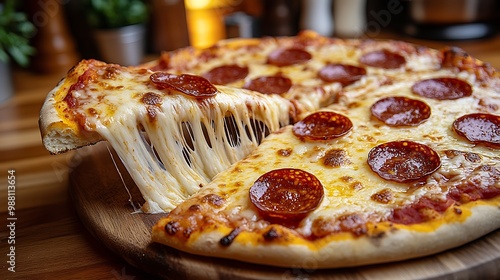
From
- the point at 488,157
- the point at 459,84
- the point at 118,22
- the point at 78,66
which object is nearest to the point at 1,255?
the point at 78,66

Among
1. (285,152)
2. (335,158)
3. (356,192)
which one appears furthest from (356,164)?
(285,152)

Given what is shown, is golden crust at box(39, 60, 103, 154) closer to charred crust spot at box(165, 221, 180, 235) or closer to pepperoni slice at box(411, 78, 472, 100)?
charred crust spot at box(165, 221, 180, 235)

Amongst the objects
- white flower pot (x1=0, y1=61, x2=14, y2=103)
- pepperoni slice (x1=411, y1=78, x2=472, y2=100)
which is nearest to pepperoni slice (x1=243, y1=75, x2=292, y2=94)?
pepperoni slice (x1=411, y1=78, x2=472, y2=100)

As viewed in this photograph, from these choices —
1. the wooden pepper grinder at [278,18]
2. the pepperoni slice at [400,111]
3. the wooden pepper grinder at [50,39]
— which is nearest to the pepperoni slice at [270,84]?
the pepperoni slice at [400,111]

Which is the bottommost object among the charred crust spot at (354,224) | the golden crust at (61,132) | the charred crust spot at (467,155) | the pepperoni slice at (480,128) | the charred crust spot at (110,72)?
the charred crust spot at (354,224)

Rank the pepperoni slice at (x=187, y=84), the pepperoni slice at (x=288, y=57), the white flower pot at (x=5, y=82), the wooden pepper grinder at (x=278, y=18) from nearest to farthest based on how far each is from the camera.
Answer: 1. the pepperoni slice at (x=187, y=84)
2. the pepperoni slice at (x=288, y=57)
3. the white flower pot at (x=5, y=82)
4. the wooden pepper grinder at (x=278, y=18)

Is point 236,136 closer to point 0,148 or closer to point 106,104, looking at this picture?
point 106,104

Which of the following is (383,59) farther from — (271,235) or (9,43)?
(9,43)

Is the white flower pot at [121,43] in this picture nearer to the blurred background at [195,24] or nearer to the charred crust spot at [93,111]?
the blurred background at [195,24]
